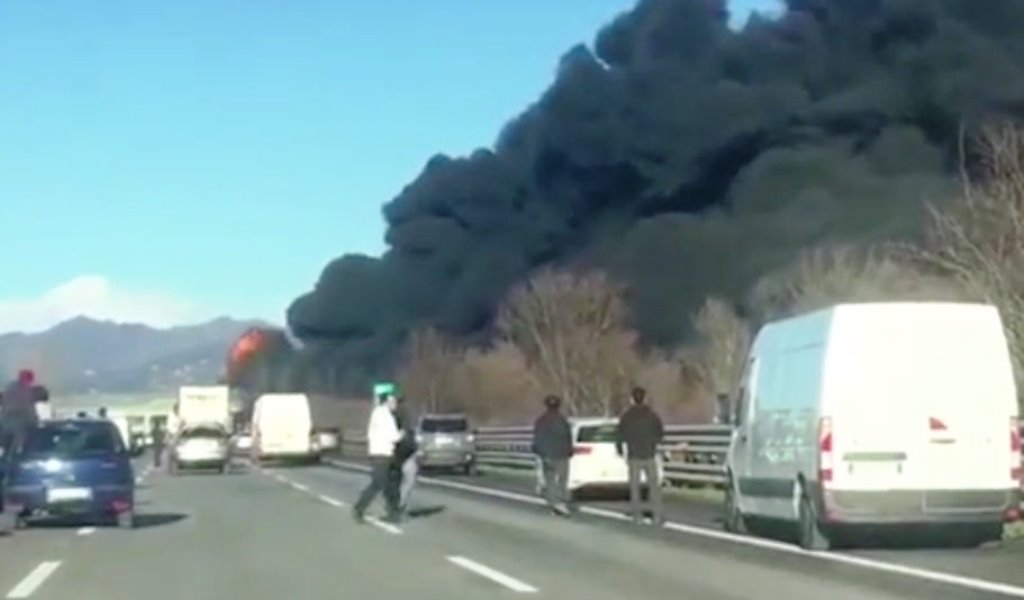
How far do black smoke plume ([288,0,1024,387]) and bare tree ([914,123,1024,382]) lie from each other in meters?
32.1

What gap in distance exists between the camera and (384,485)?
32.6m

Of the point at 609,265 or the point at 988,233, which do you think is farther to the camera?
the point at 609,265

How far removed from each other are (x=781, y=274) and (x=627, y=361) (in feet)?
46.1

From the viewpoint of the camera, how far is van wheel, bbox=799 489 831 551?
72.2 feet

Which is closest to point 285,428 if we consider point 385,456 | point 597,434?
point 597,434

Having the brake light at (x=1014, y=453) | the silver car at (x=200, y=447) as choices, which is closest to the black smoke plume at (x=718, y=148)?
the silver car at (x=200, y=447)

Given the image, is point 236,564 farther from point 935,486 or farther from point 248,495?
point 248,495

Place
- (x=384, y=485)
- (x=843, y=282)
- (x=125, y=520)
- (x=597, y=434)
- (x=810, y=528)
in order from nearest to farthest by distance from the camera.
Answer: (x=810, y=528)
(x=125, y=520)
(x=384, y=485)
(x=597, y=434)
(x=843, y=282)

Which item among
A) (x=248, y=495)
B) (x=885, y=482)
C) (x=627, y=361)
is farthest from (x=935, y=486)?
(x=627, y=361)

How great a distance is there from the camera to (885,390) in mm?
21719

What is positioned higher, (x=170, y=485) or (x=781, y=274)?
(x=781, y=274)

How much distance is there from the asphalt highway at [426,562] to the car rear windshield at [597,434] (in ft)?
7.97

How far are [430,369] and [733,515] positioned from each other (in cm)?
7498

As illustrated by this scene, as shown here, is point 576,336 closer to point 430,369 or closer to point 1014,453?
point 430,369
